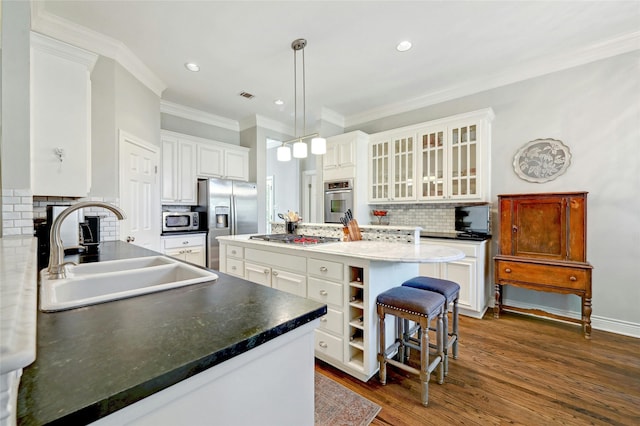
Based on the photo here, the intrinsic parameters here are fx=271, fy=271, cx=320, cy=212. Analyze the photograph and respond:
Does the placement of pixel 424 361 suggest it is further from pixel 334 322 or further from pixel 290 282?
pixel 290 282

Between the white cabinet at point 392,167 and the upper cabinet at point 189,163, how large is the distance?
2.42 m

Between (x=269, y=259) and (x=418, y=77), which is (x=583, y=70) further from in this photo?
(x=269, y=259)

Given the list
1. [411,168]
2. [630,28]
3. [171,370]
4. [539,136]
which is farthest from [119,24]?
[630,28]

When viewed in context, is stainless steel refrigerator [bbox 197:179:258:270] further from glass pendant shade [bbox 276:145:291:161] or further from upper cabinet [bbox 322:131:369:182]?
glass pendant shade [bbox 276:145:291:161]

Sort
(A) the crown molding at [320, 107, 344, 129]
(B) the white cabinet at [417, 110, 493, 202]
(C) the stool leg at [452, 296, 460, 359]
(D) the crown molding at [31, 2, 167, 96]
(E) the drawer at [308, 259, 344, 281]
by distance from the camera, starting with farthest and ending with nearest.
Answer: (A) the crown molding at [320, 107, 344, 129] → (B) the white cabinet at [417, 110, 493, 202] → (D) the crown molding at [31, 2, 167, 96] → (C) the stool leg at [452, 296, 460, 359] → (E) the drawer at [308, 259, 344, 281]

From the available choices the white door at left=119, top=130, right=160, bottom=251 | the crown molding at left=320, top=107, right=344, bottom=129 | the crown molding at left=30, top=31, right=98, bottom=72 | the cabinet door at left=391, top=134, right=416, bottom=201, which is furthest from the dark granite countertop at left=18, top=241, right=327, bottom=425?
the crown molding at left=320, top=107, right=344, bottom=129

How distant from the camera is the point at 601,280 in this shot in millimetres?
2805

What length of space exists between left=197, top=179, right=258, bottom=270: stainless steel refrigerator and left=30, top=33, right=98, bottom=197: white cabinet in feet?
6.90

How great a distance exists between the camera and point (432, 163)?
3.65m

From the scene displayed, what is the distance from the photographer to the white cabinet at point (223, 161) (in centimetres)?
440

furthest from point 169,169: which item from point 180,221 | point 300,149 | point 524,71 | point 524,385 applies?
point 524,71

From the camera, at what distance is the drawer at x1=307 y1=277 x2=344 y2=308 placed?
6.49ft

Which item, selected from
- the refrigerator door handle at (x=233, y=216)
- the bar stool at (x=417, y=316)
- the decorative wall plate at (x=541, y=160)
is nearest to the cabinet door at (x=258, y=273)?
the bar stool at (x=417, y=316)

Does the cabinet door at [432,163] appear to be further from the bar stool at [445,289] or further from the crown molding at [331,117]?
the bar stool at [445,289]
